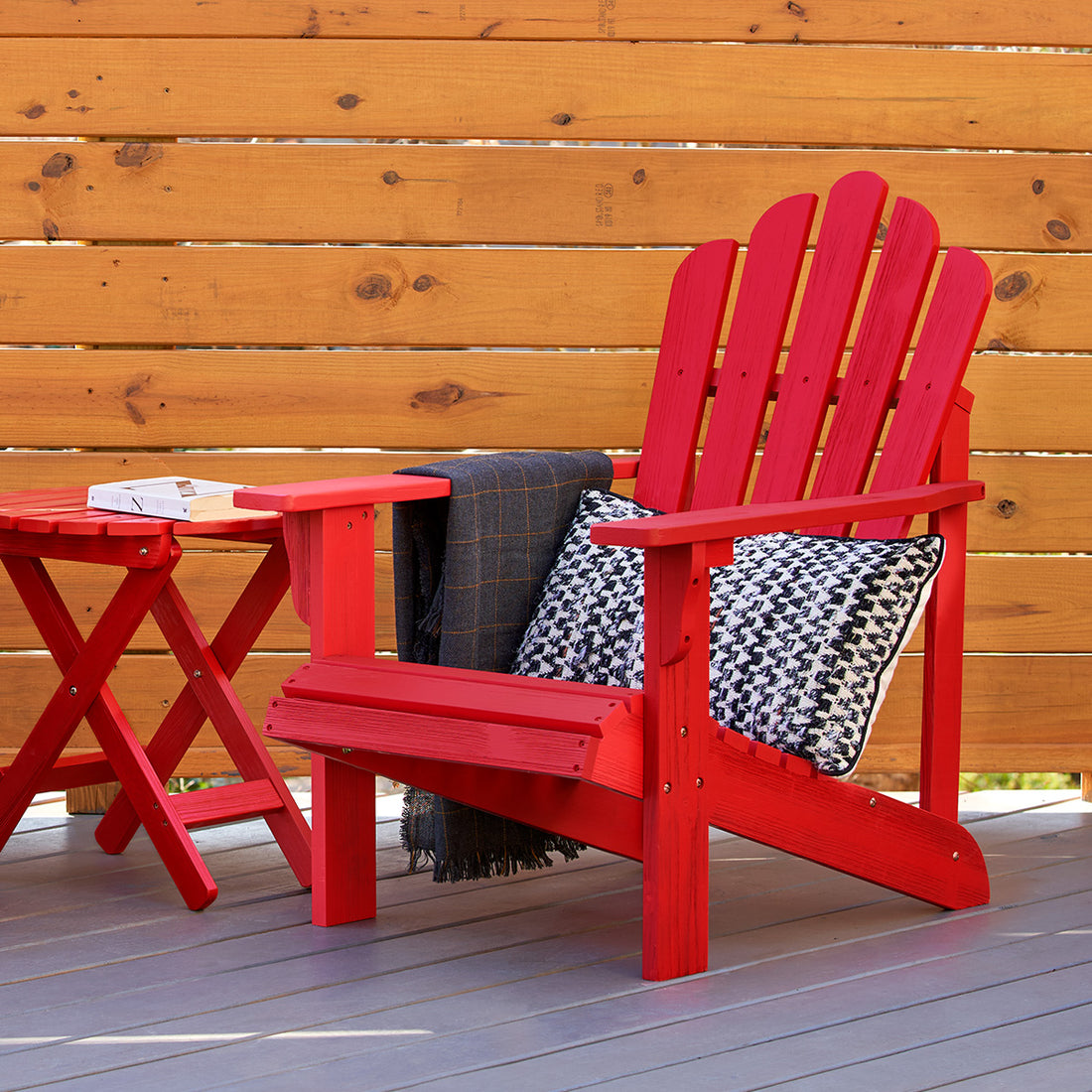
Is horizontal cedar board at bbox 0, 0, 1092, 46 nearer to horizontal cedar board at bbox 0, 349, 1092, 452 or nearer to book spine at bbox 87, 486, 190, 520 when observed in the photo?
horizontal cedar board at bbox 0, 349, 1092, 452

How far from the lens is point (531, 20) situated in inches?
106

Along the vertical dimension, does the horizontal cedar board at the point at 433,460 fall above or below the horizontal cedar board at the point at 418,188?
below

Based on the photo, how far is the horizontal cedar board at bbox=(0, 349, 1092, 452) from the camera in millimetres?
2746

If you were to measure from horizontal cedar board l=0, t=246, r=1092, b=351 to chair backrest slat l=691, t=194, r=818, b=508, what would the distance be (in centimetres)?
27

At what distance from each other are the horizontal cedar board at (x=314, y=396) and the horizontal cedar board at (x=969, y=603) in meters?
0.24

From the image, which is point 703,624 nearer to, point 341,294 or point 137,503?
point 137,503

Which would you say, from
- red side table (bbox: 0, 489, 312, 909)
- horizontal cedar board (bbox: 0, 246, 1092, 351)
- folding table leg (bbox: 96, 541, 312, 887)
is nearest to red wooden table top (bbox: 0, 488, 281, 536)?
red side table (bbox: 0, 489, 312, 909)

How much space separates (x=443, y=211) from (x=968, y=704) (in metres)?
1.36

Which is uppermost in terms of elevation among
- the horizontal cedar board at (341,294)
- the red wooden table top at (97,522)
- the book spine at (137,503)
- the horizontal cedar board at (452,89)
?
the horizontal cedar board at (452,89)

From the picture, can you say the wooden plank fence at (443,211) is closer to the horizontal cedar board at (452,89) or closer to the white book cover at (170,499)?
the horizontal cedar board at (452,89)

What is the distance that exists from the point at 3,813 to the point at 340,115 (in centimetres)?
135

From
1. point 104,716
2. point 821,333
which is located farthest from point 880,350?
point 104,716

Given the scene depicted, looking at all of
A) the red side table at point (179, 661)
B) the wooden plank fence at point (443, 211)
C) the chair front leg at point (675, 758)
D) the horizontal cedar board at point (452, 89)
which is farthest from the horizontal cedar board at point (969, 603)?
the chair front leg at point (675, 758)

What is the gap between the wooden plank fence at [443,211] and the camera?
8.86 feet
